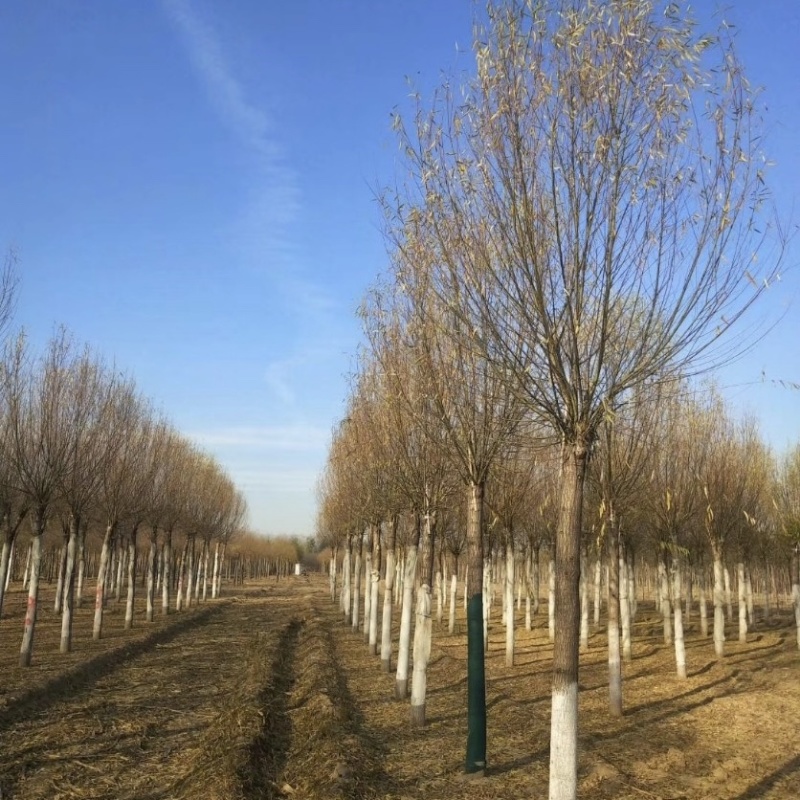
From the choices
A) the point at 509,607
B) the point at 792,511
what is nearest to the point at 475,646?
the point at 509,607

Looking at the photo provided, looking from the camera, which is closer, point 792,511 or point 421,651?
point 421,651

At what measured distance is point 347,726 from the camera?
9.73 metres

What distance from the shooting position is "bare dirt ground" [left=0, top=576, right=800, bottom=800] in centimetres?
754

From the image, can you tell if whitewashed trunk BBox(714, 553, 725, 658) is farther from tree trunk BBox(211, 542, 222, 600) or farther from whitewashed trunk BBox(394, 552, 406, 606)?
tree trunk BBox(211, 542, 222, 600)

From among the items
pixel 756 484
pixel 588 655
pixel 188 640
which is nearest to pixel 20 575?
pixel 188 640

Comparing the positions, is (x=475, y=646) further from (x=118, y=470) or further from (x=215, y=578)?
(x=215, y=578)

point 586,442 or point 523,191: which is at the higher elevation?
point 523,191

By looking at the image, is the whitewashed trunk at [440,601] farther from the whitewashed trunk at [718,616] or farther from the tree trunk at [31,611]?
the tree trunk at [31,611]

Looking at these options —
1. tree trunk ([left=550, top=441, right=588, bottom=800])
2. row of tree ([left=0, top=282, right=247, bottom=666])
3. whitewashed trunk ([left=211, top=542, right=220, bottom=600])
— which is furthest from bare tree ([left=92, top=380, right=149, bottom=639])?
whitewashed trunk ([left=211, top=542, right=220, bottom=600])

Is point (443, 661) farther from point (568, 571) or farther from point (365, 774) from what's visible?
point (568, 571)

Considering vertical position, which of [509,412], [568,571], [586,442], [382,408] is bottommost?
[568,571]

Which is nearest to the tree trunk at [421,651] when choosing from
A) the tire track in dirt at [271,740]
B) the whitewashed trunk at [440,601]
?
the tire track in dirt at [271,740]

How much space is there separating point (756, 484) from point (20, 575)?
4545 cm

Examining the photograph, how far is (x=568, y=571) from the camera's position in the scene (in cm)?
599
